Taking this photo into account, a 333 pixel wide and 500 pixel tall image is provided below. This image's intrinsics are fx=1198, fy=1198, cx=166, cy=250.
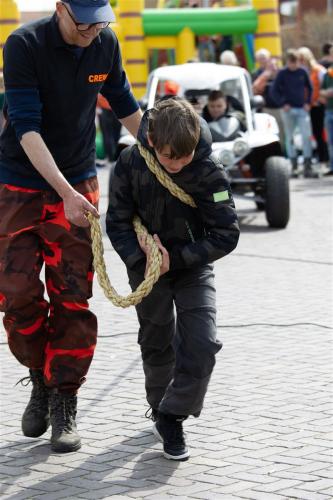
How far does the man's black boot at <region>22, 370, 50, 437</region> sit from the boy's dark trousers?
530 millimetres

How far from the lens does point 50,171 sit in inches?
179

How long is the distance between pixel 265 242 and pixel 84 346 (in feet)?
21.4

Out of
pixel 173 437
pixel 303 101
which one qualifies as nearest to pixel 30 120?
pixel 173 437

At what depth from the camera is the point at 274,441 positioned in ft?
15.9

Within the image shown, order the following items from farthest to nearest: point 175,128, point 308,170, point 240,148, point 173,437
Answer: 1. point 308,170
2. point 240,148
3. point 173,437
4. point 175,128

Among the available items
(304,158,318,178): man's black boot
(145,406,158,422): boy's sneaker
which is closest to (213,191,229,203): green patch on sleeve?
(145,406,158,422): boy's sneaker

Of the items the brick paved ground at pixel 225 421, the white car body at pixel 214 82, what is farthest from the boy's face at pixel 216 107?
the brick paved ground at pixel 225 421

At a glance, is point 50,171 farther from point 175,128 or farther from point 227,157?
point 227,157

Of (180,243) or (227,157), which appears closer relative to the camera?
(180,243)

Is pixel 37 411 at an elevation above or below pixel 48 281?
below

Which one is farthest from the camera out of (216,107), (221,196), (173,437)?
(216,107)

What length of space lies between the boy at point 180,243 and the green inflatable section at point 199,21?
65.0 ft

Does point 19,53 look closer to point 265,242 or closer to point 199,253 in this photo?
point 199,253

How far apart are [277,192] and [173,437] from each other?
7.52 m
